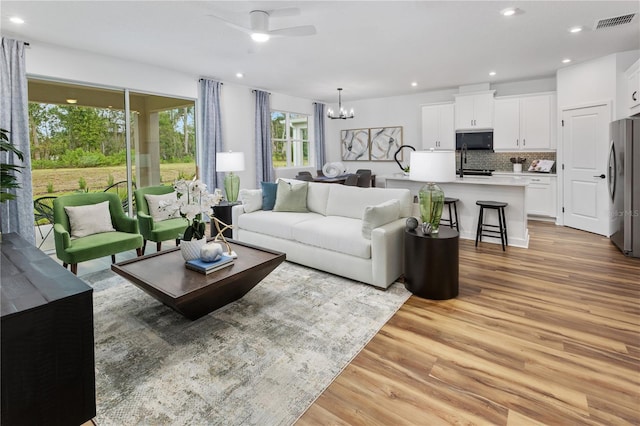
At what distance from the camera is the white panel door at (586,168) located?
5191mm

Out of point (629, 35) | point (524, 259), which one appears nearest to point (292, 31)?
point (524, 259)

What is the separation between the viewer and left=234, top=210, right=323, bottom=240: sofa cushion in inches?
159

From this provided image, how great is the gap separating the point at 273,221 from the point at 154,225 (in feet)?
5.03

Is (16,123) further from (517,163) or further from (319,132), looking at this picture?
(517,163)

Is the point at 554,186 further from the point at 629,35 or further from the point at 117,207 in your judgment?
the point at 117,207

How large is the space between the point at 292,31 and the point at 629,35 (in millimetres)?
4202


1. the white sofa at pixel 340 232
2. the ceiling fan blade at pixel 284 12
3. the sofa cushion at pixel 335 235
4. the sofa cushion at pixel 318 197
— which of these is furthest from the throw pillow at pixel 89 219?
the ceiling fan blade at pixel 284 12

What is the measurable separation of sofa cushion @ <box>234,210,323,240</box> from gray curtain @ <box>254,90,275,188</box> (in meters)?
2.69

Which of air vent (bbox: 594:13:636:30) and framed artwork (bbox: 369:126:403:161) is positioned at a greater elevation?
air vent (bbox: 594:13:636:30)

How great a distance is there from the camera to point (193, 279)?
251cm

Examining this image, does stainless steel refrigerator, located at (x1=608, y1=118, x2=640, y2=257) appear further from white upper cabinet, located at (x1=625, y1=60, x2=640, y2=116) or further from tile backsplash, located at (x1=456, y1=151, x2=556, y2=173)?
tile backsplash, located at (x1=456, y1=151, x2=556, y2=173)

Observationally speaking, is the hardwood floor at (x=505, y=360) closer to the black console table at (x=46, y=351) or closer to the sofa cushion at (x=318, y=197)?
the black console table at (x=46, y=351)

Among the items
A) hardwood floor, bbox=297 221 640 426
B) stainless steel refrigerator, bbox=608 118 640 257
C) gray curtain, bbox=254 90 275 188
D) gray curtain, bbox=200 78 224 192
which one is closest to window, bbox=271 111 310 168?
gray curtain, bbox=254 90 275 188

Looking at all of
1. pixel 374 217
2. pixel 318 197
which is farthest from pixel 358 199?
pixel 374 217
